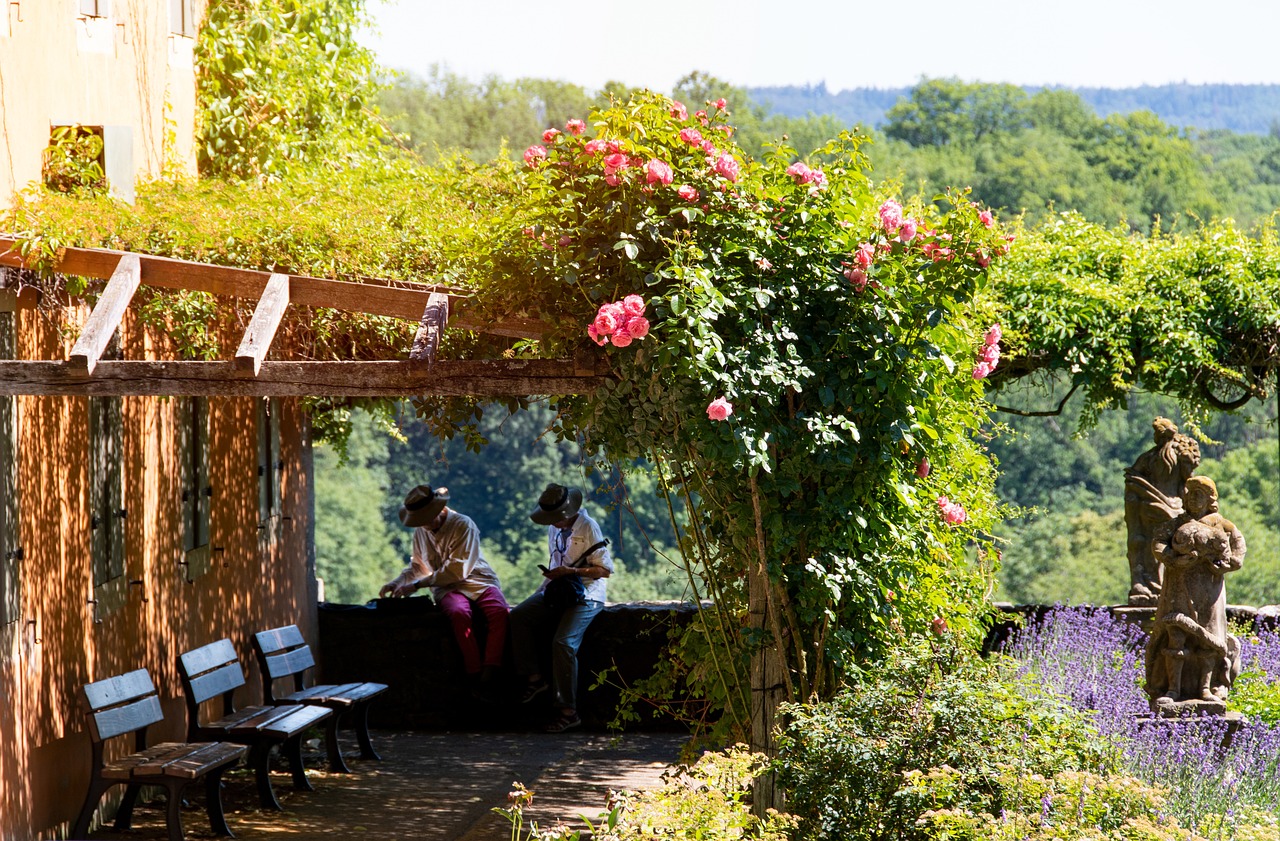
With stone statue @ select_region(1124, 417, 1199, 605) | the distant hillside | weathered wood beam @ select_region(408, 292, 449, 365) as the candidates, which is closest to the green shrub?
weathered wood beam @ select_region(408, 292, 449, 365)

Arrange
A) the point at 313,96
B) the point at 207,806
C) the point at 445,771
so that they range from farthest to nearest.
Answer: the point at 313,96 < the point at 445,771 < the point at 207,806

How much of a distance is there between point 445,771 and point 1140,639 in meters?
4.35

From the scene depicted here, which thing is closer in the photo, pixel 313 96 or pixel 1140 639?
pixel 1140 639

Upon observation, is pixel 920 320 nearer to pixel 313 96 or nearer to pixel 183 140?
pixel 183 140

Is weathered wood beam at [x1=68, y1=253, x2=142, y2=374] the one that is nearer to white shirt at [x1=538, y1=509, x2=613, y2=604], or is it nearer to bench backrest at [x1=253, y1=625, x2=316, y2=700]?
bench backrest at [x1=253, y1=625, x2=316, y2=700]

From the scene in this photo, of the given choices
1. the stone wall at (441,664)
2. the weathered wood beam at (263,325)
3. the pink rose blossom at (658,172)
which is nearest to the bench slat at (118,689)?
the weathered wood beam at (263,325)

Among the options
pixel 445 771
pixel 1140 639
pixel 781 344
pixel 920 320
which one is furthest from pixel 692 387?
pixel 1140 639

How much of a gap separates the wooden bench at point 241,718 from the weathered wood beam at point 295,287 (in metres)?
2.39

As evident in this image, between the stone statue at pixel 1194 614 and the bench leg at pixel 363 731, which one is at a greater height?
the stone statue at pixel 1194 614

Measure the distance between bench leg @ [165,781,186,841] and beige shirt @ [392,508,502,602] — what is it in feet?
11.0

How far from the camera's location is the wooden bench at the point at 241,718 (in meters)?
7.37

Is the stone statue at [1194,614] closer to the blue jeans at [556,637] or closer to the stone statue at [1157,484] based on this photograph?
the stone statue at [1157,484]

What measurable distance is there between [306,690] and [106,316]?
388 cm

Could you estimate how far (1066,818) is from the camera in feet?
13.6
